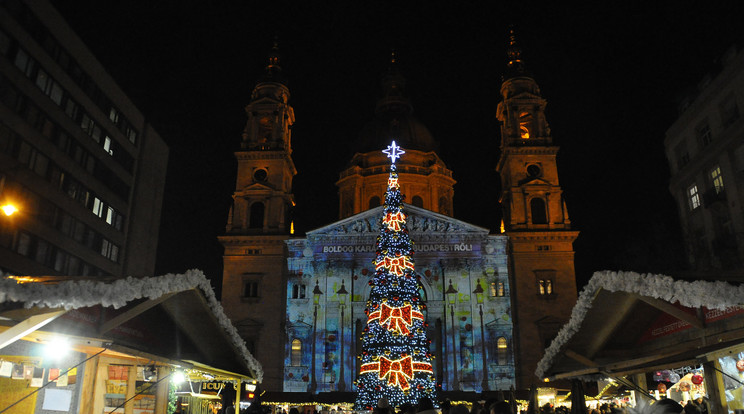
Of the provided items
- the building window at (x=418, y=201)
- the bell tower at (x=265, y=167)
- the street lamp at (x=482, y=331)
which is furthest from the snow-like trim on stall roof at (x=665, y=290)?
the building window at (x=418, y=201)

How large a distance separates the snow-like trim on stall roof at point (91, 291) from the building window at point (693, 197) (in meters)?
30.6

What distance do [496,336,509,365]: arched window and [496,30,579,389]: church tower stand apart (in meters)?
0.80

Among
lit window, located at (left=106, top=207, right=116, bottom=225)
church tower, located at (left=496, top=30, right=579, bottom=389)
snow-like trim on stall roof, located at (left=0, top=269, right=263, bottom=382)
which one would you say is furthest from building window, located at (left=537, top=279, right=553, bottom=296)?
snow-like trim on stall roof, located at (left=0, top=269, right=263, bottom=382)

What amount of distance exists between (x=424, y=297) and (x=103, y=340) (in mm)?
35563

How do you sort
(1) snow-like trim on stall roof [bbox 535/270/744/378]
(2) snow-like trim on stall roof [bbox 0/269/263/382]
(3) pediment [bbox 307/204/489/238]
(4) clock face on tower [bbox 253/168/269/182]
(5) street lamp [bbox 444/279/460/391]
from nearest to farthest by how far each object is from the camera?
(2) snow-like trim on stall roof [bbox 0/269/263/382] < (1) snow-like trim on stall roof [bbox 535/270/744/378] < (5) street lamp [bbox 444/279/460/391] < (3) pediment [bbox 307/204/489/238] < (4) clock face on tower [bbox 253/168/269/182]

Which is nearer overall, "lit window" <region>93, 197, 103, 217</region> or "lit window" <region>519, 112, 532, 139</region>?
"lit window" <region>93, 197, 103, 217</region>

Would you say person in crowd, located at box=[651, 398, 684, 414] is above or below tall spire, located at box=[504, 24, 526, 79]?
below

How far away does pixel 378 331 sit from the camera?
22594mm

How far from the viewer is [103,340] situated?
761cm

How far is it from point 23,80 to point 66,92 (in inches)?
176

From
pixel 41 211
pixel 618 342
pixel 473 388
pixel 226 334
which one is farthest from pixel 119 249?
pixel 618 342

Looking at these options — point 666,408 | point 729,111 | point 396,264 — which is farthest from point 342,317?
point 666,408

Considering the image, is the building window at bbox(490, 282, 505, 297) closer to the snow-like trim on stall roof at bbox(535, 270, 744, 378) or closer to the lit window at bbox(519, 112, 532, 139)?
the lit window at bbox(519, 112, 532, 139)

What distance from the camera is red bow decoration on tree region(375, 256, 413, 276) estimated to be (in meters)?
23.6
